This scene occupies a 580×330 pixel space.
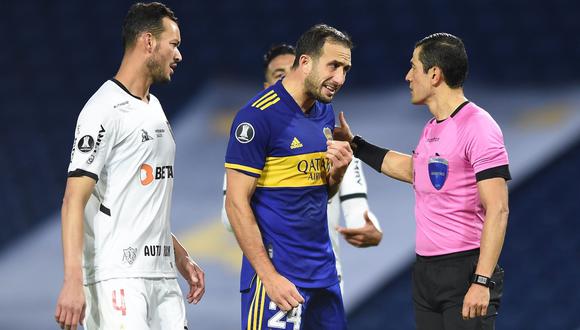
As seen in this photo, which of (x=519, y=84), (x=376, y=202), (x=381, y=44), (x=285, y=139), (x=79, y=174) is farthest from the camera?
(x=381, y=44)

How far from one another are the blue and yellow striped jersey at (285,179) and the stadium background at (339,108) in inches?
148

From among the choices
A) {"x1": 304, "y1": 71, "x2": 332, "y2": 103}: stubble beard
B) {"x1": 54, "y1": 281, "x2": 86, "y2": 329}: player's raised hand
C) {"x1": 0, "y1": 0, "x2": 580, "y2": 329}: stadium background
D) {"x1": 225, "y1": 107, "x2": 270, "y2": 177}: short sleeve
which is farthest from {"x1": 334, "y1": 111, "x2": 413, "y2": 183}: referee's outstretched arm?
{"x1": 0, "y1": 0, "x2": 580, "y2": 329}: stadium background

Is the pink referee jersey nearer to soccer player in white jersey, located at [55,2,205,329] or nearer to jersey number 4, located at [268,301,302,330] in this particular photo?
jersey number 4, located at [268,301,302,330]

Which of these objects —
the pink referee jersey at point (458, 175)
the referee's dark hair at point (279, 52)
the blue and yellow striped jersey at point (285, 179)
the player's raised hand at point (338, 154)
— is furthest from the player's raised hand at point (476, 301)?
the referee's dark hair at point (279, 52)

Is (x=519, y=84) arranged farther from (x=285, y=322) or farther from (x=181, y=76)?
(x=285, y=322)

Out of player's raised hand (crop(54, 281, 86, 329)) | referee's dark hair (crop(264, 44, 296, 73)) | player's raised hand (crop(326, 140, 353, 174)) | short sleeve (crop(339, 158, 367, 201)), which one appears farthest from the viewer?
referee's dark hair (crop(264, 44, 296, 73))

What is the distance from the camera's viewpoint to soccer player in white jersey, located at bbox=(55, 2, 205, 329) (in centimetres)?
347

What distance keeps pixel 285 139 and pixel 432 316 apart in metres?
0.94

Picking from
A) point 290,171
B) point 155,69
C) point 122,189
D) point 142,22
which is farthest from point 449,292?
point 142,22

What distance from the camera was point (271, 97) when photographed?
373 centimetres

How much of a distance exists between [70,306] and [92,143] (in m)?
0.60

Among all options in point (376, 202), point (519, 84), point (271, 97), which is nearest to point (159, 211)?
point (271, 97)

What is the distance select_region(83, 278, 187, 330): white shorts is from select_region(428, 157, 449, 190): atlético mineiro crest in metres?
1.12

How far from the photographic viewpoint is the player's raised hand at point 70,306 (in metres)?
3.24
